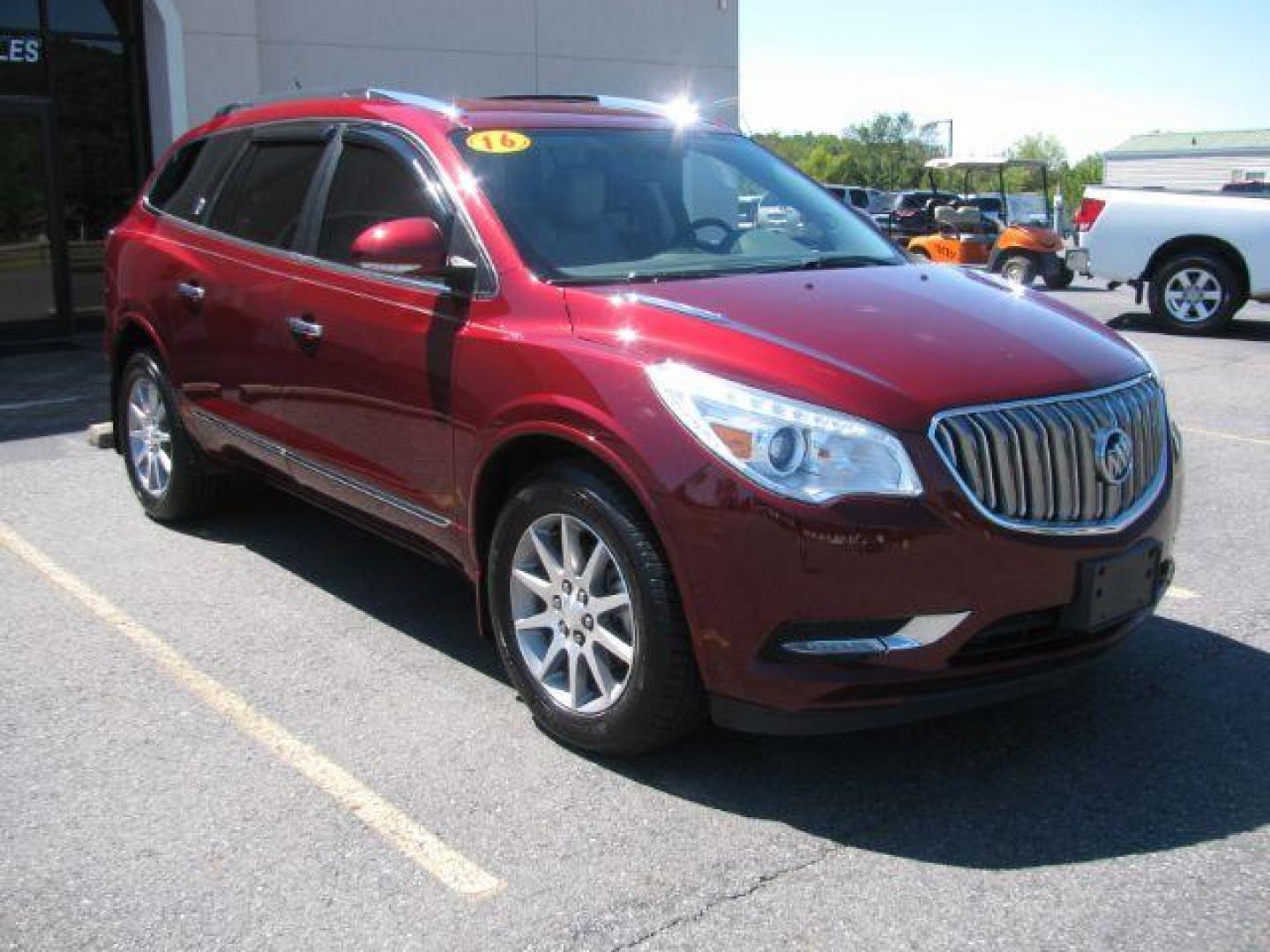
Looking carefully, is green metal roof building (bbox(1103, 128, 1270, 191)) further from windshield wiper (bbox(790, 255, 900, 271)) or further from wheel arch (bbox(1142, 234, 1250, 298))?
windshield wiper (bbox(790, 255, 900, 271))

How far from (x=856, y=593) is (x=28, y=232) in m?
12.4

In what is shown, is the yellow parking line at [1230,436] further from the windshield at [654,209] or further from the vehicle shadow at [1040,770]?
the windshield at [654,209]

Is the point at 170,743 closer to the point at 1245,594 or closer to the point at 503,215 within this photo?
the point at 503,215

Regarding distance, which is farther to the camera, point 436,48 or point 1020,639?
point 436,48

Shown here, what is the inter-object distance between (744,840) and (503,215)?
2047mm

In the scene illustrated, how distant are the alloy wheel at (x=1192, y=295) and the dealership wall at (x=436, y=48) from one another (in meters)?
6.36

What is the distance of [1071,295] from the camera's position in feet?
63.1

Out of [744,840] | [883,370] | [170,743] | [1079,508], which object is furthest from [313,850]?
[1079,508]

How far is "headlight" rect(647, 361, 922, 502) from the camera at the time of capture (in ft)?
10.3

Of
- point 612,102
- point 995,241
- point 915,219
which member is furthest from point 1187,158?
point 612,102

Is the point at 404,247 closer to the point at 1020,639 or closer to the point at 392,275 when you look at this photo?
the point at 392,275

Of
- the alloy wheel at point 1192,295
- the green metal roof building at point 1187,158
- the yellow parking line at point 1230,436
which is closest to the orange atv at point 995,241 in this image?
the alloy wheel at point 1192,295

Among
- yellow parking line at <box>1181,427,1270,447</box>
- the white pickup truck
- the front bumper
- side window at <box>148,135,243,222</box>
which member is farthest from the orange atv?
the front bumper

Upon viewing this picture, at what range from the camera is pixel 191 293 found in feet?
17.9
